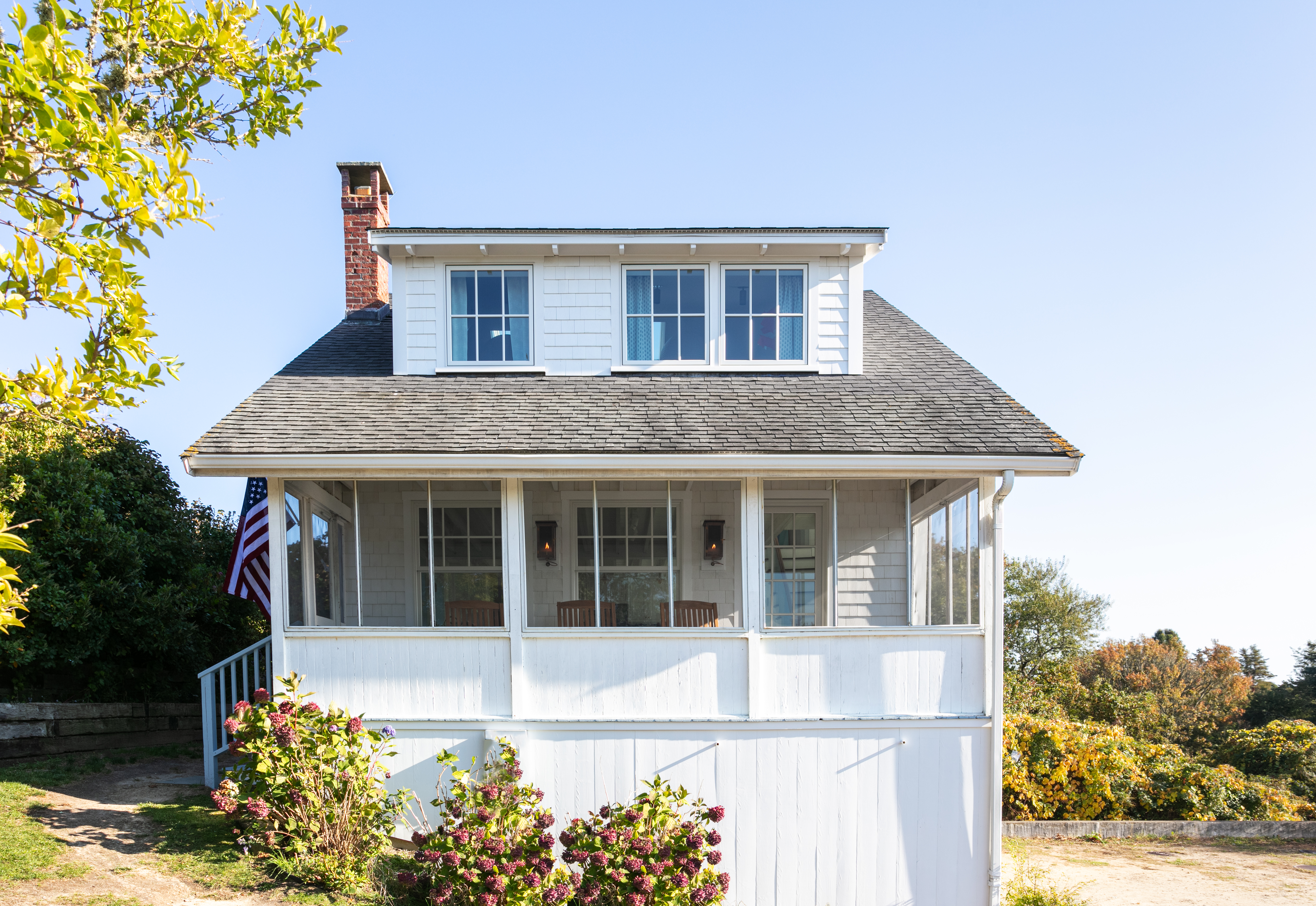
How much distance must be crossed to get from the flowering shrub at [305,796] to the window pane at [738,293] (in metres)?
6.01

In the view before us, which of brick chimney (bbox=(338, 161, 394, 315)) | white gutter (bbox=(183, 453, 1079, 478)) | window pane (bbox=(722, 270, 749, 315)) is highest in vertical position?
brick chimney (bbox=(338, 161, 394, 315))

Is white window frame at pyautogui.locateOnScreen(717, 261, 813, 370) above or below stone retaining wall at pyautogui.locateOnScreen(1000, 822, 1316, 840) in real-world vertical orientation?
above

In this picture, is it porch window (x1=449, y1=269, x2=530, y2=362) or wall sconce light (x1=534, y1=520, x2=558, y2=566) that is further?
wall sconce light (x1=534, y1=520, x2=558, y2=566)

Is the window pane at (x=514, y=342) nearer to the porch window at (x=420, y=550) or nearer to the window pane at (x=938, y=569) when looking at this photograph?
the porch window at (x=420, y=550)

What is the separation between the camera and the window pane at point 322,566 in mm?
9602

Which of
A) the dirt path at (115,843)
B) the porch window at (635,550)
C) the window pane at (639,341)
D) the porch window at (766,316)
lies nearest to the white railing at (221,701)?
the dirt path at (115,843)

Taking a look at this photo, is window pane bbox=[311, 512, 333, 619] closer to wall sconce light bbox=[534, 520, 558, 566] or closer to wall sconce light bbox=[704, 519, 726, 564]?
wall sconce light bbox=[534, 520, 558, 566]

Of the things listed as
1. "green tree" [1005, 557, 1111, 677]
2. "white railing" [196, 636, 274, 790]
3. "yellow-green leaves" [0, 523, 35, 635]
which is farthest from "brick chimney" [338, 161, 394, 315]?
"green tree" [1005, 557, 1111, 677]

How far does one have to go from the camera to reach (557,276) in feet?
34.8

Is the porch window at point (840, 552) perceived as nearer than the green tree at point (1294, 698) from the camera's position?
Yes

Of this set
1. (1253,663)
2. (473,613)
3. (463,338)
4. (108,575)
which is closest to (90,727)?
(108,575)

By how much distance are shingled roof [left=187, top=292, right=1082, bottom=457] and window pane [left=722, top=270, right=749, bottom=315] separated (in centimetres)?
76

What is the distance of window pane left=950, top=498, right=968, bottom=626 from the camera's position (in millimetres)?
9734

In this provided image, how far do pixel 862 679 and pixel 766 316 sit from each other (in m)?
4.30
